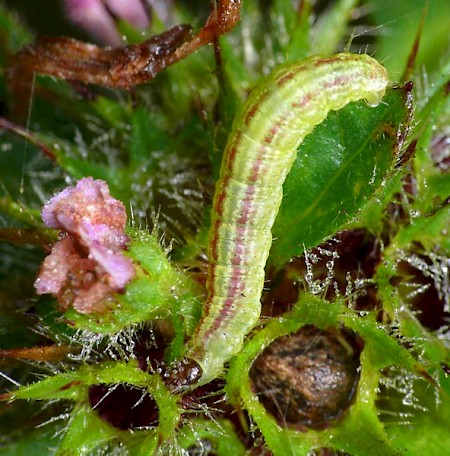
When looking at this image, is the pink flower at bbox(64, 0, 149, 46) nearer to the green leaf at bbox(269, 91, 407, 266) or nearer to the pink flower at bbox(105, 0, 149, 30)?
the pink flower at bbox(105, 0, 149, 30)

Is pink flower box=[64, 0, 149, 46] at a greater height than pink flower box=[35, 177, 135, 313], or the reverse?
pink flower box=[64, 0, 149, 46]

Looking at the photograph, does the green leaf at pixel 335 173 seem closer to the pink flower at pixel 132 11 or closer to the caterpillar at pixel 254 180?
the caterpillar at pixel 254 180

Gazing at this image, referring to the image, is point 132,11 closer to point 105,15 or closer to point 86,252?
point 105,15

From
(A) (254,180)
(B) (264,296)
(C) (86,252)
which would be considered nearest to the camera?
(C) (86,252)

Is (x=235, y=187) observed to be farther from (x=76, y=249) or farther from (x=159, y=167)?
(x=159, y=167)

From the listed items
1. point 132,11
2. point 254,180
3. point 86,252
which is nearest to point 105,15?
point 132,11

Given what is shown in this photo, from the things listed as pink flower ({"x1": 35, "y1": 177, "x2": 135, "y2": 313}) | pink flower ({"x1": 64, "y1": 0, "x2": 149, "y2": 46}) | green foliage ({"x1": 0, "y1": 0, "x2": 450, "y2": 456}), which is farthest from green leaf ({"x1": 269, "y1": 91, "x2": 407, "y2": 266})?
pink flower ({"x1": 64, "y1": 0, "x2": 149, "y2": 46})

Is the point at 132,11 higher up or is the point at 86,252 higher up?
the point at 132,11

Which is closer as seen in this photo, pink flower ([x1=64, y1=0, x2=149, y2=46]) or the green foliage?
the green foliage

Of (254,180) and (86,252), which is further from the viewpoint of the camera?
(254,180)
